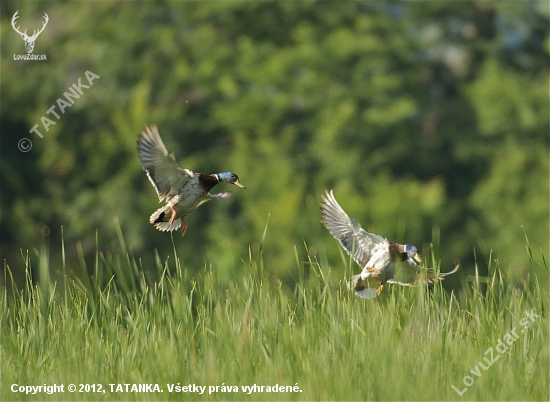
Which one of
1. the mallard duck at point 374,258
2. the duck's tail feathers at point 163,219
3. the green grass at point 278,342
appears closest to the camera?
the green grass at point 278,342

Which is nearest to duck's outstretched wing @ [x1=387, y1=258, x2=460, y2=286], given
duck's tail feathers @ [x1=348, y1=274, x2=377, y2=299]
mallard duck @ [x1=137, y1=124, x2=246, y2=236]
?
duck's tail feathers @ [x1=348, y1=274, x2=377, y2=299]

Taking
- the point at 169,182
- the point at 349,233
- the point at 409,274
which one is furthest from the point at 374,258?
the point at 169,182

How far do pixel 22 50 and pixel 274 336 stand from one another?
116ft

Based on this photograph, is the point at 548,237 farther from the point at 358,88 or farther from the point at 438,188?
the point at 358,88

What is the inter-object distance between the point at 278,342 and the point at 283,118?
1344 inches

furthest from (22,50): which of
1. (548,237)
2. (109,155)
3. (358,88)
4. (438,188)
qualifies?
(548,237)

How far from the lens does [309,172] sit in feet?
125

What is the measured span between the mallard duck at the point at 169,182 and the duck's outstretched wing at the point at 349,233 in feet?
2.34

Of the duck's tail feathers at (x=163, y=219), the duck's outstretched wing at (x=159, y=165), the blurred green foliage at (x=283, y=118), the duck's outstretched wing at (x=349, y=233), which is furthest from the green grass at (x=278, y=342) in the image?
the blurred green foliage at (x=283, y=118)

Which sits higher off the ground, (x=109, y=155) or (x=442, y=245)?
(x=109, y=155)

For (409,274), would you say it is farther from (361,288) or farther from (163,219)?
(163,219)

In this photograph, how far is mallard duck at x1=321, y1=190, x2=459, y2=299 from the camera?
602cm

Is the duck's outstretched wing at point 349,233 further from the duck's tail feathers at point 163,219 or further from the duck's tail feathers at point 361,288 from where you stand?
the duck's tail feathers at point 163,219

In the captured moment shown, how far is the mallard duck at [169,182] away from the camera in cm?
671
